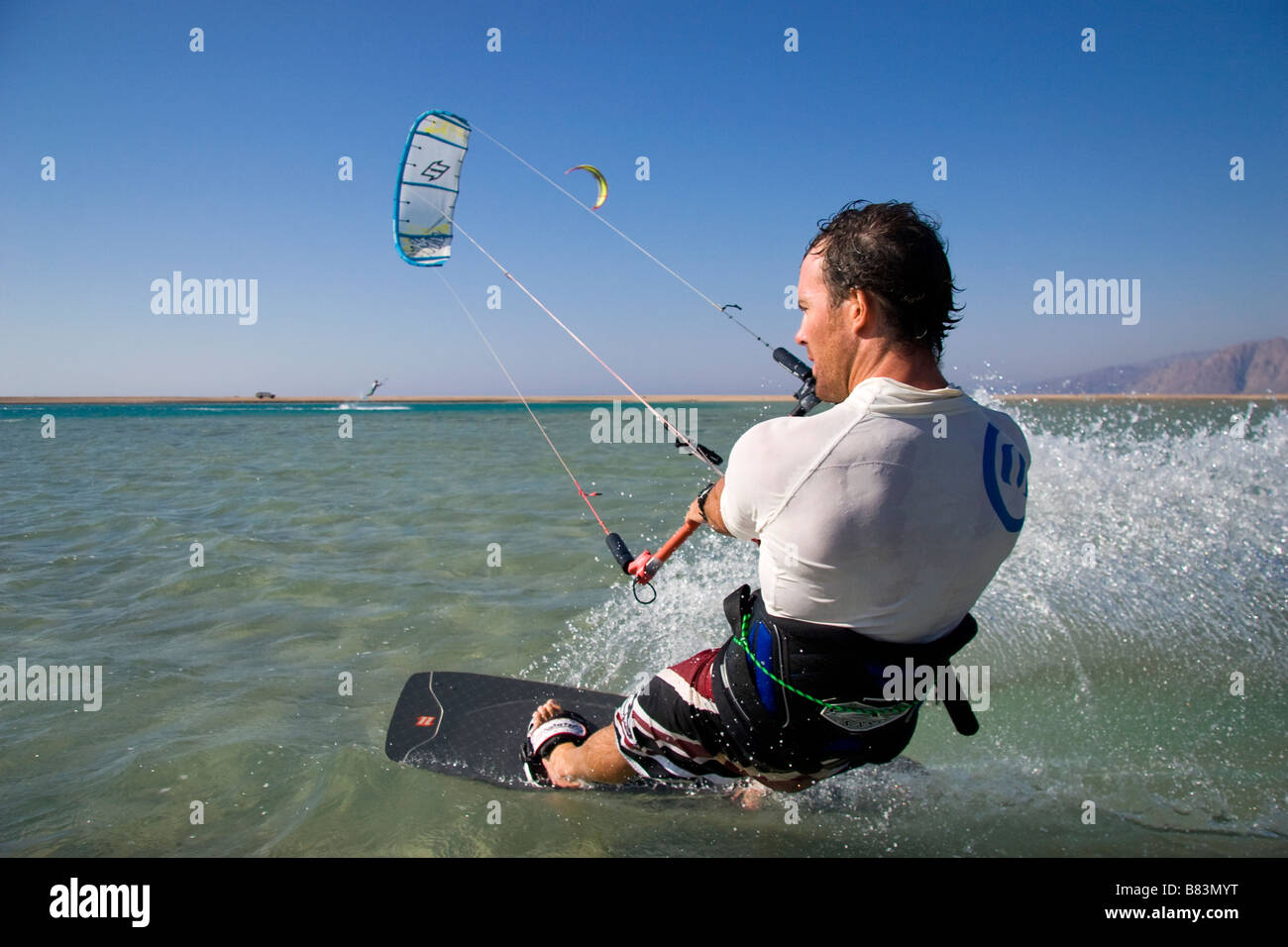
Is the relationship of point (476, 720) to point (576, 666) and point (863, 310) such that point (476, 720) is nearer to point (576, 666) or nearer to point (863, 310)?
point (576, 666)

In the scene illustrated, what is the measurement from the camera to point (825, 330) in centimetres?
194

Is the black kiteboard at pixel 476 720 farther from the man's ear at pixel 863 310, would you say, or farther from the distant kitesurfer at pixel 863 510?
the man's ear at pixel 863 310

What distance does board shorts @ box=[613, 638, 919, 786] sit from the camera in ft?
6.95

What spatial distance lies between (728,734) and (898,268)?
145 centimetres

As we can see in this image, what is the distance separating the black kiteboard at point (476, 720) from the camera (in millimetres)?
3568

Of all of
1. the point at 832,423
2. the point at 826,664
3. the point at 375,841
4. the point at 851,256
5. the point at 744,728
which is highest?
the point at 851,256

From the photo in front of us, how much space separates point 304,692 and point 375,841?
1854mm

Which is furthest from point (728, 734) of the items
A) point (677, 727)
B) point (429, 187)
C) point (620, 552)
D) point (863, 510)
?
point (429, 187)

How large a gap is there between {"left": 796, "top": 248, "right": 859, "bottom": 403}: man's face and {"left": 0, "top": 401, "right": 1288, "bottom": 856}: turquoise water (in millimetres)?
2039

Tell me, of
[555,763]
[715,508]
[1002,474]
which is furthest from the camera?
[555,763]

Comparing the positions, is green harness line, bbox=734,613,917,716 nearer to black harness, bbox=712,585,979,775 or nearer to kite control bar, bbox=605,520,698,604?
black harness, bbox=712,585,979,775

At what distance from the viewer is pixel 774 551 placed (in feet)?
6.10
